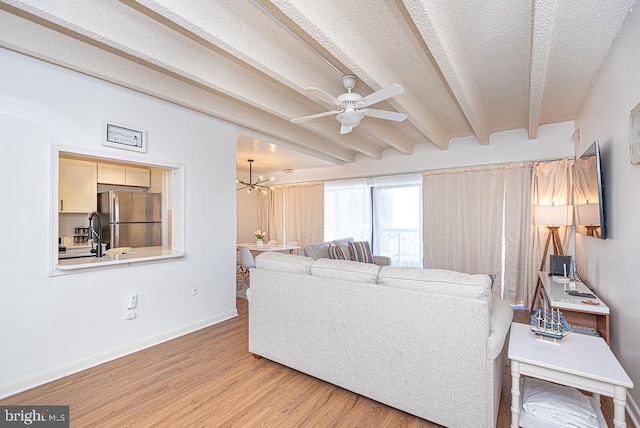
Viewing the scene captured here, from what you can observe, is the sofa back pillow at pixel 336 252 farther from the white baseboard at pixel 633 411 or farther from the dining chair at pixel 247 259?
the white baseboard at pixel 633 411

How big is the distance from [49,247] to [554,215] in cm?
511

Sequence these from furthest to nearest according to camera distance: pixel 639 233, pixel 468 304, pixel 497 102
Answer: pixel 497 102, pixel 639 233, pixel 468 304

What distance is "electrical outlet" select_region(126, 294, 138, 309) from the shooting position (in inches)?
110

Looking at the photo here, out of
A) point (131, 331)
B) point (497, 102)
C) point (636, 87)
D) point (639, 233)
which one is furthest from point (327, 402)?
point (497, 102)

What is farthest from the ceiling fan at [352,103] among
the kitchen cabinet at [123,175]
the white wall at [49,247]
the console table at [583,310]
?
the kitchen cabinet at [123,175]

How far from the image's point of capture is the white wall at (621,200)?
1.82 metres

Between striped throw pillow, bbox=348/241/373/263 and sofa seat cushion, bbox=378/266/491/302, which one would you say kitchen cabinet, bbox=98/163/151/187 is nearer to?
striped throw pillow, bbox=348/241/373/263

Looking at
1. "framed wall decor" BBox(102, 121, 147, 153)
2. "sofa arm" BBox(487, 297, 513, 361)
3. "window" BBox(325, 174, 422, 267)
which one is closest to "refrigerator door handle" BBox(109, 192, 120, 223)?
"framed wall decor" BBox(102, 121, 147, 153)

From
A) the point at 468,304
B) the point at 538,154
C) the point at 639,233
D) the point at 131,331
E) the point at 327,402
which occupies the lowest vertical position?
the point at 327,402

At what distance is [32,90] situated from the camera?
2242 mm

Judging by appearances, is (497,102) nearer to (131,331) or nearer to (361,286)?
(361,286)

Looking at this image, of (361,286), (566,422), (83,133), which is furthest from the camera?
(83,133)

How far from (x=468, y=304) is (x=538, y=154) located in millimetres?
3644

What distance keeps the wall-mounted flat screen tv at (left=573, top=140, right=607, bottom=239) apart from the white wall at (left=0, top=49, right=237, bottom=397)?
12.0 ft
